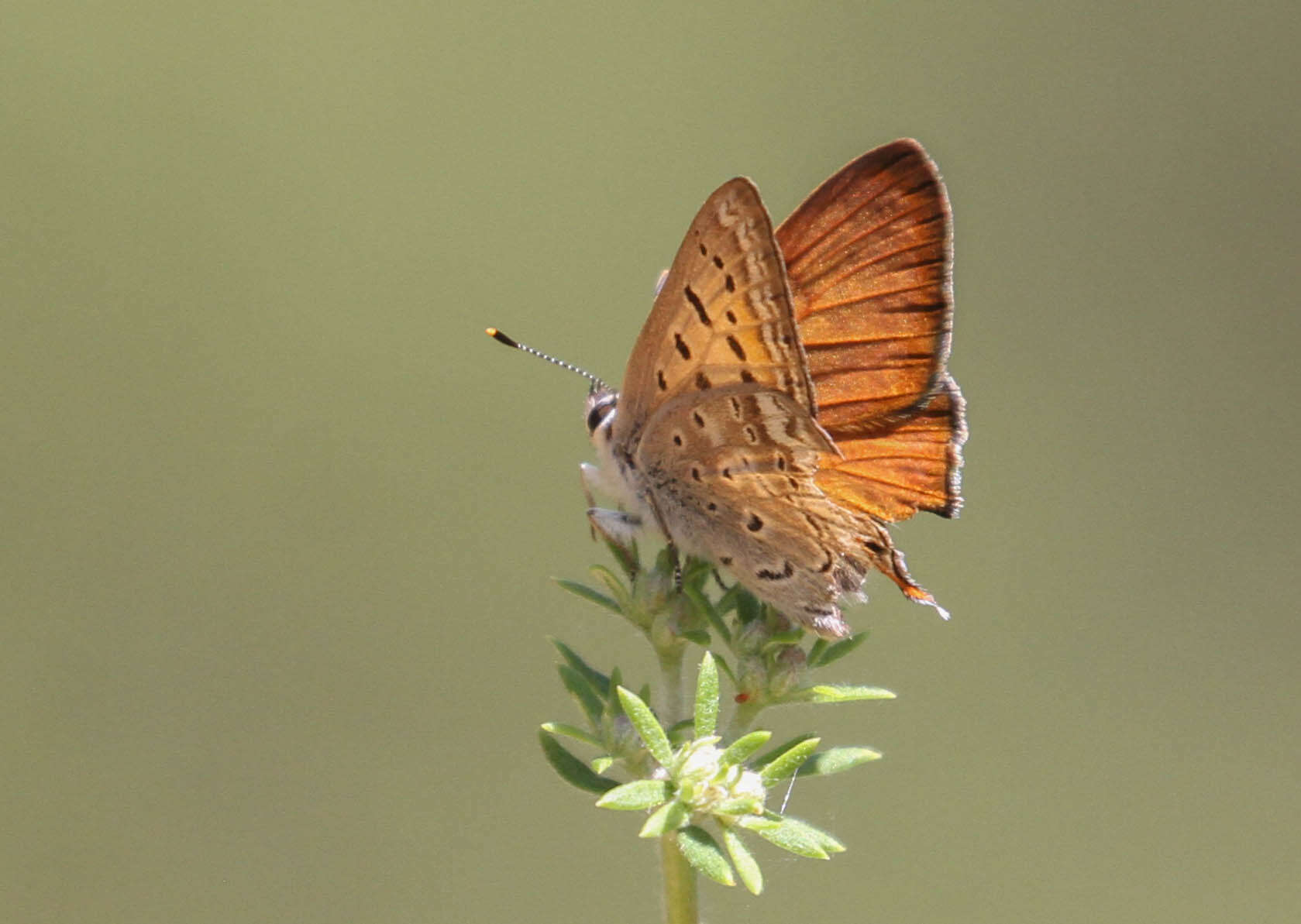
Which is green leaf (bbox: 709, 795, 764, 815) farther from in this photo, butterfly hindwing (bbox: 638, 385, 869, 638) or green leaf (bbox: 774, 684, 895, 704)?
butterfly hindwing (bbox: 638, 385, 869, 638)

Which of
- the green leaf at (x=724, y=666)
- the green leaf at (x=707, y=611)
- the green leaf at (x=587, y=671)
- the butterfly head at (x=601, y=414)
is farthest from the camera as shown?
the butterfly head at (x=601, y=414)

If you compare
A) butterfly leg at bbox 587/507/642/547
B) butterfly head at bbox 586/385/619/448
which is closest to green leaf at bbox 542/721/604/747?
butterfly leg at bbox 587/507/642/547

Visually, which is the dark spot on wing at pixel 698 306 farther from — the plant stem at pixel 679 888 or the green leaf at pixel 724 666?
the plant stem at pixel 679 888

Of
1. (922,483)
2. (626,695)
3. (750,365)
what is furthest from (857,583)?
(626,695)

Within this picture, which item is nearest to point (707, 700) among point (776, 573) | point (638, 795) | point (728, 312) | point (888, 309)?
point (638, 795)

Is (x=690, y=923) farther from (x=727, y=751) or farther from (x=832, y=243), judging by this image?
(x=832, y=243)

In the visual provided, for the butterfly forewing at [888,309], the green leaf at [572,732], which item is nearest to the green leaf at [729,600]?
the butterfly forewing at [888,309]
